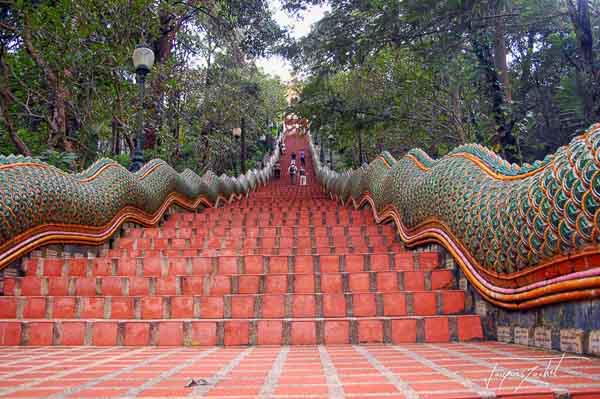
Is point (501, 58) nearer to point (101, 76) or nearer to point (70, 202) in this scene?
point (101, 76)

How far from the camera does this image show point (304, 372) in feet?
8.43

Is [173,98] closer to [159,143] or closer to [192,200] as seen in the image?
[159,143]

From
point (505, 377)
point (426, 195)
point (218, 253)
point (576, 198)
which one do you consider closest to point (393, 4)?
point (426, 195)

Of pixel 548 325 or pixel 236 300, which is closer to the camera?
pixel 548 325

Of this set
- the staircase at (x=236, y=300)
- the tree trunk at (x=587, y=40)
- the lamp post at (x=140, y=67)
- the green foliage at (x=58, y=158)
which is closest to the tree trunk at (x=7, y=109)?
the green foliage at (x=58, y=158)

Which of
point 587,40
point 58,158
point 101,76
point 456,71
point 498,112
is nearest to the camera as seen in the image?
point 587,40

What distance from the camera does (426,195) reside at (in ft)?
17.1

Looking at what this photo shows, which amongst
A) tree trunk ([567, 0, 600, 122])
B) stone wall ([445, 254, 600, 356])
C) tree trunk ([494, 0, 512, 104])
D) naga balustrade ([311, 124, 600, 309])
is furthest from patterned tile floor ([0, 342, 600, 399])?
tree trunk ([494, 0, 512, 104])

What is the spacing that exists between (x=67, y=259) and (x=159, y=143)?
35.4 ft

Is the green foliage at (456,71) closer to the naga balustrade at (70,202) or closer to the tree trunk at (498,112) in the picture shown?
the tree trunk at (498,112)

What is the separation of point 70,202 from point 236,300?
2.46 metres

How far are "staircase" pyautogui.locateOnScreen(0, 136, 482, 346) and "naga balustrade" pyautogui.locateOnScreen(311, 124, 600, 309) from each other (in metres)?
0.39

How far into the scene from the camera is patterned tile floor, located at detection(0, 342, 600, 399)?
2121mm

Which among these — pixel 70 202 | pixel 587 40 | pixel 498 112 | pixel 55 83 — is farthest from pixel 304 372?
pixel 55 83
